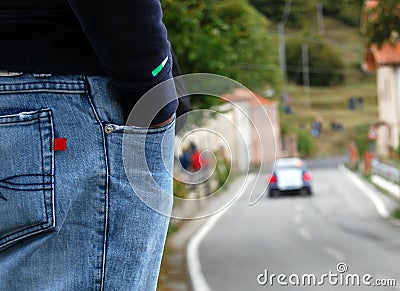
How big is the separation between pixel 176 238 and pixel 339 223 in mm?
4785

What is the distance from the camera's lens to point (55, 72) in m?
0.98

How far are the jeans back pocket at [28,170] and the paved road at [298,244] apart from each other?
0.98 ft

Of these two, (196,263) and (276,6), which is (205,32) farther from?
(196,263)

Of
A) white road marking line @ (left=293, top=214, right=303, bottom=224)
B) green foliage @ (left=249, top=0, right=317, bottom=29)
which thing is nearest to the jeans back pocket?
green foliage @ (left=249, top=0, right=317, bottom=29)

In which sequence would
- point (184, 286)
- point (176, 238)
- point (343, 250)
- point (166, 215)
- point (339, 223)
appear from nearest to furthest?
point (166, 215) → point (184, 286) → point (343, 250) → point (176, 238) → point (339, 223)

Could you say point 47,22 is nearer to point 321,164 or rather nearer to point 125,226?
point 125,226

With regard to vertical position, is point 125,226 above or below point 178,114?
below

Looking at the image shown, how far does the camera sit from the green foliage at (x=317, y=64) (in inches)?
1458

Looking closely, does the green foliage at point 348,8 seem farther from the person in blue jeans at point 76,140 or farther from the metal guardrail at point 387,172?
the person in blue jeans at point 76,140

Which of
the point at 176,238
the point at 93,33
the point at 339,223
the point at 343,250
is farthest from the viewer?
Result: the point at 339,223

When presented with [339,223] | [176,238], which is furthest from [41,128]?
[339,223]

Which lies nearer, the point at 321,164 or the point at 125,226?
the point at 125,226
